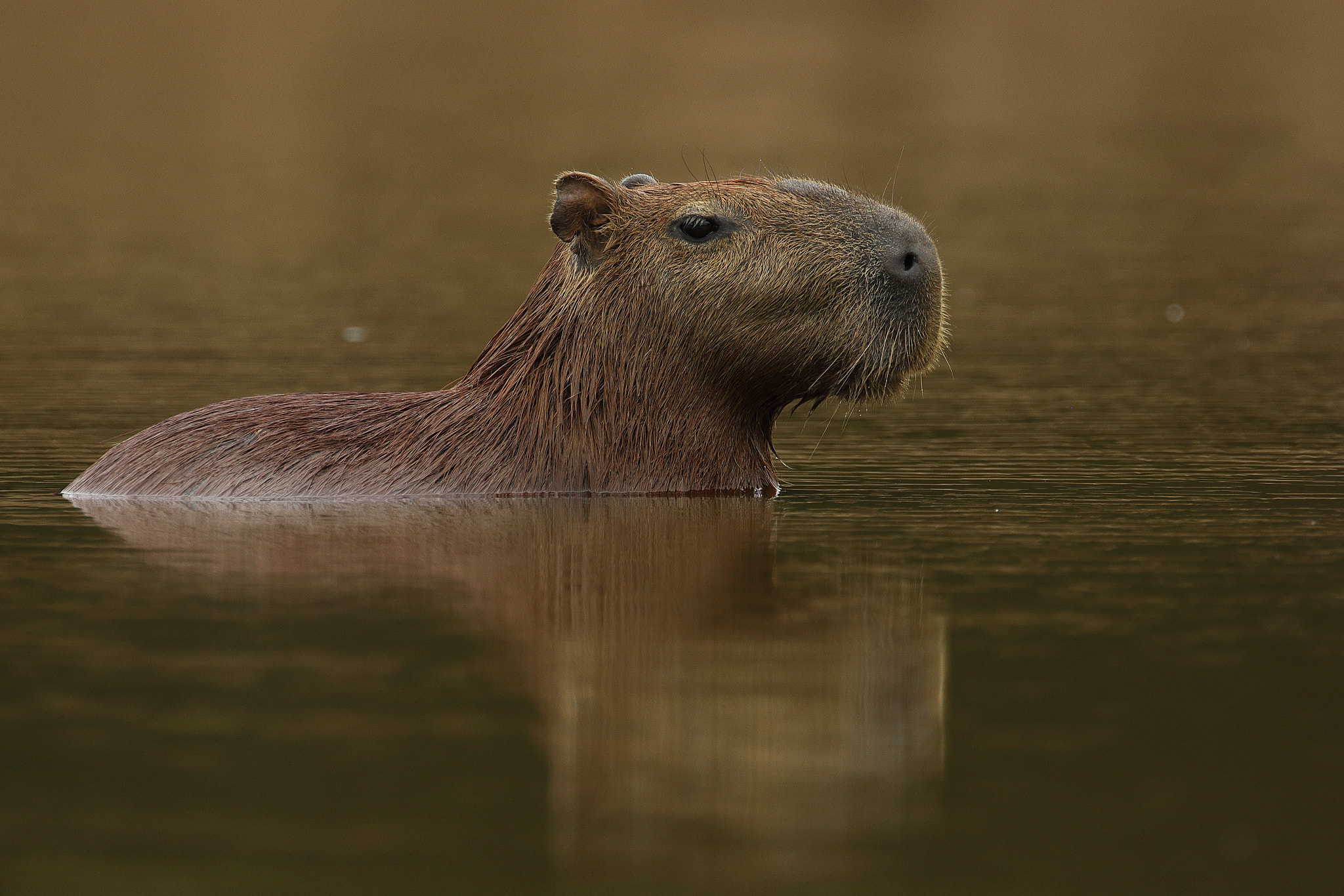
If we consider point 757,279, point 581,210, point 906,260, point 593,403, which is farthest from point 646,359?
point 906,260

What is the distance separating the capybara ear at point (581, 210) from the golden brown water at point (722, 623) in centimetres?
127

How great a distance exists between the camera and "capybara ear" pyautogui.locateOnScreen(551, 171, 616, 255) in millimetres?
9719

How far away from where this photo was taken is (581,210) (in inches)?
385

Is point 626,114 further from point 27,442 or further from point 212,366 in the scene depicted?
point 27,442

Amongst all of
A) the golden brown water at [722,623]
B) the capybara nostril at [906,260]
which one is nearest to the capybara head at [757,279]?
the capybara nostril at [906,260]

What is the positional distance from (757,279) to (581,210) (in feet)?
2.92

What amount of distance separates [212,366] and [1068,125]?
28178mm

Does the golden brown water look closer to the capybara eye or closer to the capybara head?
the capybara head

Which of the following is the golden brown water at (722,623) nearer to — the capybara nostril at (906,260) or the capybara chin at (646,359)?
the capybara chin at (646,359)

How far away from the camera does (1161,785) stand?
5.28 meters

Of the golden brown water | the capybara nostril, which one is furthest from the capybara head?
the golden brown water

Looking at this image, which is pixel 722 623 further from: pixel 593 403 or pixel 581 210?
pixel 581 210

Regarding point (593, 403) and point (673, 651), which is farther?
point (593, 403)

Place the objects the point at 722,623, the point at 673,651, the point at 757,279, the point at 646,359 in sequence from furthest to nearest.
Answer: the point at 646,359 < the point at 757,279 < the point at 722,623 < the point at 673,651
